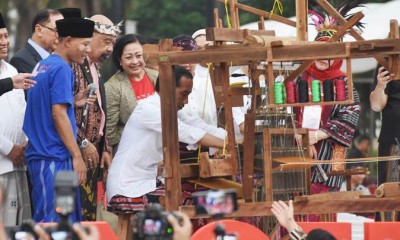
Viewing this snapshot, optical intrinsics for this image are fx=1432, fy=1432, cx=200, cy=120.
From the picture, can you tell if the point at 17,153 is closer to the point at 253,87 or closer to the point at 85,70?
the point at 85,70

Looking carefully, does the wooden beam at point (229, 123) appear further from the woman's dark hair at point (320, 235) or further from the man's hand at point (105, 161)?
the woman's dark hair at point (320, 235)

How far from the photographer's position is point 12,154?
36.6ft

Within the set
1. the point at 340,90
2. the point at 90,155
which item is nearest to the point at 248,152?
the point at 340,90

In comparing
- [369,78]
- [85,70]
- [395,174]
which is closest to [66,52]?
[85,70]

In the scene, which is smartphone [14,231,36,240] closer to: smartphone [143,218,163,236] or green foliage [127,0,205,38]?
smartphone [143,218,163,236]

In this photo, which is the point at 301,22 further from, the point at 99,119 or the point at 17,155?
the point at 17,155

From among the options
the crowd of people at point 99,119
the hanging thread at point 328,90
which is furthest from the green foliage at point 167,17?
the hanging thread at point 328,90

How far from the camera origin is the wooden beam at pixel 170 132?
10.7 meters

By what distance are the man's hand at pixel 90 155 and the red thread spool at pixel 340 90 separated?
207 centimetres

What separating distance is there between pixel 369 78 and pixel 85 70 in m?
13.6

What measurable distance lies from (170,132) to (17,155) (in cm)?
128

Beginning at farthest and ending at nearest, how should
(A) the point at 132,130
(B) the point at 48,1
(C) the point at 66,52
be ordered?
(B) the point at 48,1
(A) the point at 132,130
(C) the point at 66,52

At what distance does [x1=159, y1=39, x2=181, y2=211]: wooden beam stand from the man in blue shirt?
656 millimetres

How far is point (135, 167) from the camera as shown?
1170 cm
